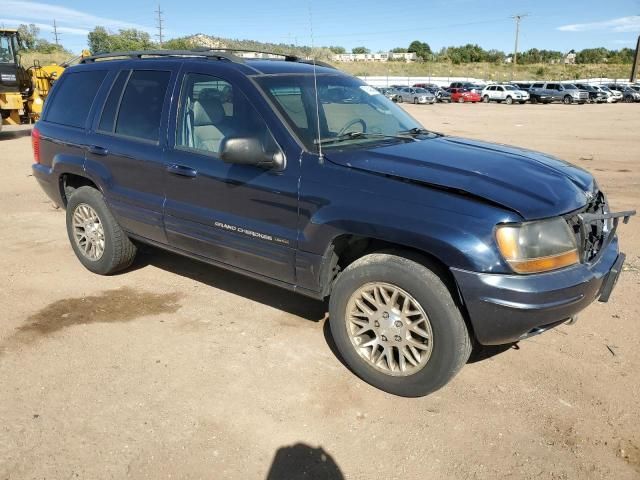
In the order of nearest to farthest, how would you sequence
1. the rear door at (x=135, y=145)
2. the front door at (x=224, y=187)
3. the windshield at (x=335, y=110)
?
the front door at (x=224, y=187), the windshield at (x=335, y=110), the rear door at (x=135, y=145)

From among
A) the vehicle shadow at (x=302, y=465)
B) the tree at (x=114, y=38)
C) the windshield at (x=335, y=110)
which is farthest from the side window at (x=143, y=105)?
the tree at (x=114, y=38)

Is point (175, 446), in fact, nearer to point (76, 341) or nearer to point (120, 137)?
point (76, 341)

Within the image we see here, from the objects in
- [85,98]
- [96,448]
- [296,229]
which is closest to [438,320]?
[296,229]

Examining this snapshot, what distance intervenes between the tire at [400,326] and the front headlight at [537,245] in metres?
0.40

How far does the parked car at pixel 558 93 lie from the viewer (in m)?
43.0

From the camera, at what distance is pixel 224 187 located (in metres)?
3.74

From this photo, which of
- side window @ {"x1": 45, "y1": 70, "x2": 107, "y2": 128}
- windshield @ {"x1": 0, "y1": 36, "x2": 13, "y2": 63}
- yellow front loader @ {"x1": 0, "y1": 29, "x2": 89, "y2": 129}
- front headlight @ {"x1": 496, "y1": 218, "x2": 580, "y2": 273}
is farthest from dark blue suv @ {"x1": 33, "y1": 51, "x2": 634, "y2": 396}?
windshield @ {"x1": 0, "y1": 36, "x2": 13, "y2": 63}

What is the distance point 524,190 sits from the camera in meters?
3.03

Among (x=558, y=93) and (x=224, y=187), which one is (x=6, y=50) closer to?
(x=224, y=187)

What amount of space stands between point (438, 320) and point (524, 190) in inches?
33.7

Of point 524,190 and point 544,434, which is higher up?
point 524,190

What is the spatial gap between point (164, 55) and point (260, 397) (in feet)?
9.24

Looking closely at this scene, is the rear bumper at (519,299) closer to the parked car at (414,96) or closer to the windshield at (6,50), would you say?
the windshield at (6,50)

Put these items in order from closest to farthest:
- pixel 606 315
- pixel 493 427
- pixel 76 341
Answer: pixel 493 427 → pixel 76 341 → pixel 606 315
